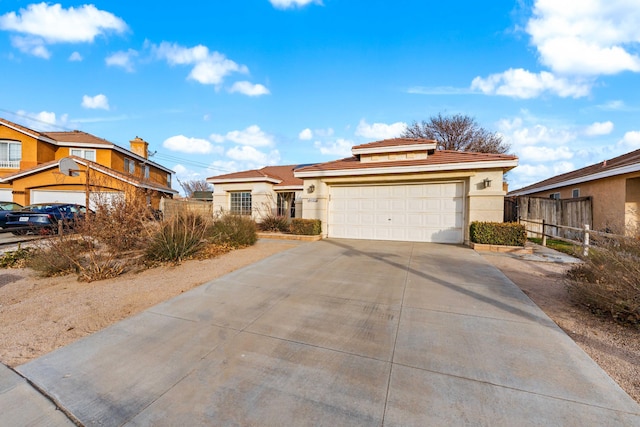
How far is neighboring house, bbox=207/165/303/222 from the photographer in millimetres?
15914

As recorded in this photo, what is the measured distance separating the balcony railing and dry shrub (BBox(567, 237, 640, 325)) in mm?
32763

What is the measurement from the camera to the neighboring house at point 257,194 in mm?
15914

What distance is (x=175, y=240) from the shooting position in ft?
23.8

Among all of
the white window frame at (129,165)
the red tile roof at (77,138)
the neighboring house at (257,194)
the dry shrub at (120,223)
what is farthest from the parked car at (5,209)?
the white window frame at (129,165)

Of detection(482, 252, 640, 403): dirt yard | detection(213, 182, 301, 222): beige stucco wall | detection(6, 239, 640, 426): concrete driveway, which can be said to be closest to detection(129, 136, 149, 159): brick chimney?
detection(213, 182, 301, 222): beige stucco wall

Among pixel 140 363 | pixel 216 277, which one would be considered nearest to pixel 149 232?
pixel 216 277

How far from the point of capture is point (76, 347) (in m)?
3.14

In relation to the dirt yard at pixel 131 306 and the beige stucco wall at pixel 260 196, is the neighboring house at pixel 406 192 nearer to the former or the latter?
the dirt yard at pixel 131 306

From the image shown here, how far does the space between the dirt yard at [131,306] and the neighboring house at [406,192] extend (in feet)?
10.9

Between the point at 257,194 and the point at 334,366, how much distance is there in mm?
13986

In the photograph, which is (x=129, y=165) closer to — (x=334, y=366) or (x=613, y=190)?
(x=334, y=366)

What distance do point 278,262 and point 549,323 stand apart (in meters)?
5.51

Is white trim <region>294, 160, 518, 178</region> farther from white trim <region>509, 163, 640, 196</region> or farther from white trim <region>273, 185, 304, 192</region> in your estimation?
white trim <region>509, 163, 640, 196</region>

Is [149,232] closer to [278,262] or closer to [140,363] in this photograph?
[278,262]
